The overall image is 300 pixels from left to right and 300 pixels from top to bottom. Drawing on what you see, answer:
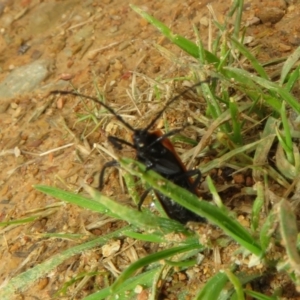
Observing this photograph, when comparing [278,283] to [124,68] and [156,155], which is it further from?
[124,68]

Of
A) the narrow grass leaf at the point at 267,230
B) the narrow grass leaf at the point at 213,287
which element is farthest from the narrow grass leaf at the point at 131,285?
the narrow grass leaf at the point at 267,230

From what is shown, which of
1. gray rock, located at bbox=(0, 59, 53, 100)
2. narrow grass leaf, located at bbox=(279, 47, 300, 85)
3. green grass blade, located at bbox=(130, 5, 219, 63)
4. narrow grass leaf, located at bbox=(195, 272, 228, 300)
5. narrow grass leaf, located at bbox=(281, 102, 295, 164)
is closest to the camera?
narrow grass leaf, located at bbox=(195, 272, 228, 300)

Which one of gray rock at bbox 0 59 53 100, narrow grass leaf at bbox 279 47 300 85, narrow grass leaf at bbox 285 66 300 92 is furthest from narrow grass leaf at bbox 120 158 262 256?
gray rock at bbox 0 59 53 100

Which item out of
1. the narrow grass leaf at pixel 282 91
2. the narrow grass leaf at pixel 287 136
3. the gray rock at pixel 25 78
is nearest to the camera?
the narrow grass leaf at pixel 287 136

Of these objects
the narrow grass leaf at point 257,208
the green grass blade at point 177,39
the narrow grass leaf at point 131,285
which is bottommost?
the narrow grass leaf at point 131,285

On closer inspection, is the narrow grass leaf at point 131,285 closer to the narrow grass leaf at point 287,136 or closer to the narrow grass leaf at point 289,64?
the narrow grass leaf at point 287,136

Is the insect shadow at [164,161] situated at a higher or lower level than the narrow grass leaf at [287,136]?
higher

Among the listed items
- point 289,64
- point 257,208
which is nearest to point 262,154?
point 257,208

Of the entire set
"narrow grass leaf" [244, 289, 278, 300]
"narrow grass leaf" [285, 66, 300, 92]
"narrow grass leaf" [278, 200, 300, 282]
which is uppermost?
"narrow grass leaf" [278, 200, 300, 282]

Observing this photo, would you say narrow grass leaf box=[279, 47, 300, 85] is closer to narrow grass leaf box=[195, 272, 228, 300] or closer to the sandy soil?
the sandy soil

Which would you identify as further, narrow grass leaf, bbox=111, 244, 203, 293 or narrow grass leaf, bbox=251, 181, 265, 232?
narrow grass leaf, bbox=251, 181, 265, 232

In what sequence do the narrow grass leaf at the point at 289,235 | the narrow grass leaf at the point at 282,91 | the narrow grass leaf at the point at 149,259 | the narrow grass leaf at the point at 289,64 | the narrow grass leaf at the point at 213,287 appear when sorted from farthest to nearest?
the narrow grass leaf at the point at 289,64, the narrow grass leaf at the point at 282,91, the narrow grass leaf at the point at 213,287, the narrow grass leaf at the point at 149,259, the narrow grass leaf at the point at 289,235
